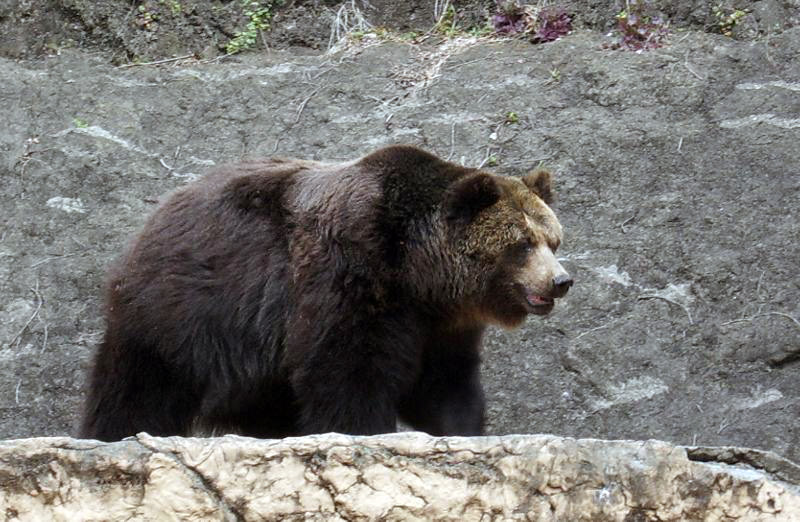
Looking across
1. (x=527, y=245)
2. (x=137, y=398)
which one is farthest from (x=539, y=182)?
(x=137, y=398)

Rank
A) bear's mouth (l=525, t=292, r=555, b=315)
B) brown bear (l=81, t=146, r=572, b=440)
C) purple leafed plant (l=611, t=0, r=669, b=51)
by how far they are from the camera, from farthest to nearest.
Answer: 1. purple leafed plant (l=611, t=0, r=669, b=51)
2. bear's mouth (l=525, t=292, r=555, b=315)
3. brown bear (l=81, t=146, r=572, b=440)

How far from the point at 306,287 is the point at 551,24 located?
16.1 ft

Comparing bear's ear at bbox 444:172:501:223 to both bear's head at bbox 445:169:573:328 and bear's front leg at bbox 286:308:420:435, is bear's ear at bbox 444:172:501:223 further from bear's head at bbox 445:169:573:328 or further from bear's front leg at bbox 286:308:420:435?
bear's front leg at bbox 286:308:420:435

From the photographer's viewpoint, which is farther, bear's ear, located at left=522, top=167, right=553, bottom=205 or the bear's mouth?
bear's ear, located at left=522, top=167, right=553, bottom=205

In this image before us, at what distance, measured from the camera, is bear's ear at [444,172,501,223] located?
686 centimetres

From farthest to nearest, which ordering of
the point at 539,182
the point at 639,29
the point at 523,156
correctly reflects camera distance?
the point at 639,29, the point at 523,156, the point at 539,182

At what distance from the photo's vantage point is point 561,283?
21.8ft

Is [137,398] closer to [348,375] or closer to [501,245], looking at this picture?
[348,375]

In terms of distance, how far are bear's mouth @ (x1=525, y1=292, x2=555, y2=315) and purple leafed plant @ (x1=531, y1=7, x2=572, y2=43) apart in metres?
4.28

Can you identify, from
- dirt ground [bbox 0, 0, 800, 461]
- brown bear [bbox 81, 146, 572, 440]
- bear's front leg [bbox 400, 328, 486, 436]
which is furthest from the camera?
dirt ground [bbox 0, 0, 800, 461]

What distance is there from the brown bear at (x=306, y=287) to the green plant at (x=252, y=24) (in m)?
3.91

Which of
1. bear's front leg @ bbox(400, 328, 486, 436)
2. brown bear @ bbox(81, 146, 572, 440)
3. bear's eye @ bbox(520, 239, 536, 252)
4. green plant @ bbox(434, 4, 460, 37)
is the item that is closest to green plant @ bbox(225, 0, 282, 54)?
green plant @ bbox(434, 4, 460, 37)

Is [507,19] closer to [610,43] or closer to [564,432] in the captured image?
[610,43]

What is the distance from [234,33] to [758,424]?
556 cm
